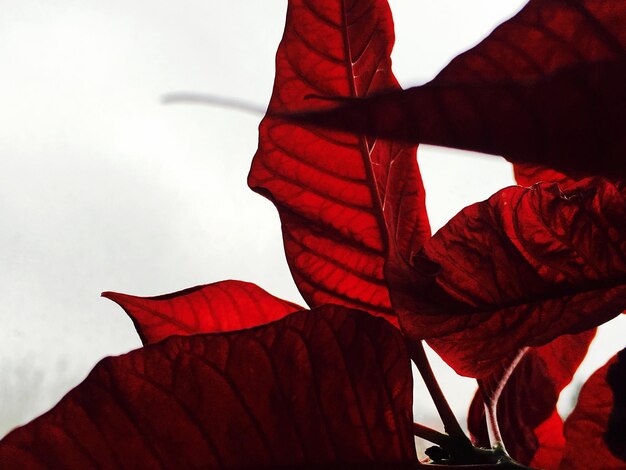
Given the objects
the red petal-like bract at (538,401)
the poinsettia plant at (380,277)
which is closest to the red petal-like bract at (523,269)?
the poinsettia plant at (380,277)

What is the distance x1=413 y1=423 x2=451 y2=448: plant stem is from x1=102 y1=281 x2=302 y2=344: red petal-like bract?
0.25 feet

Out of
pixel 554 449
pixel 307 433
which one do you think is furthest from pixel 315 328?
pixel 554 449

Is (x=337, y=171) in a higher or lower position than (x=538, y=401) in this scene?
higher

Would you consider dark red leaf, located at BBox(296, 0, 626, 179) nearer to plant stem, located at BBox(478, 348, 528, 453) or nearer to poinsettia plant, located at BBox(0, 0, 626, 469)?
poinsettia plant, located at BBox(0, 0, 626, 469)

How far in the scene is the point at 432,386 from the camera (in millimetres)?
278

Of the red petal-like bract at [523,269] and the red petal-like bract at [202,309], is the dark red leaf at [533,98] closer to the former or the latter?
the red petal-like bract at [523,269]

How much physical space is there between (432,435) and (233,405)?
10 centimetres

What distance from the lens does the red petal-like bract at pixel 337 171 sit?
253 mm

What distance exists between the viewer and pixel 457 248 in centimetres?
21

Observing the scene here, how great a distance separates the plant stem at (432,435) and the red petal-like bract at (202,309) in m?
0.08

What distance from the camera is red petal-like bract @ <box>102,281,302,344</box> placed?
0.94 ft

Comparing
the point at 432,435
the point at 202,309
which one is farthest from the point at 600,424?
the point at 202,309

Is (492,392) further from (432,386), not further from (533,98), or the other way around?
(533,98)

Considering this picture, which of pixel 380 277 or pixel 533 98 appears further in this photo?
pixel 380 277
